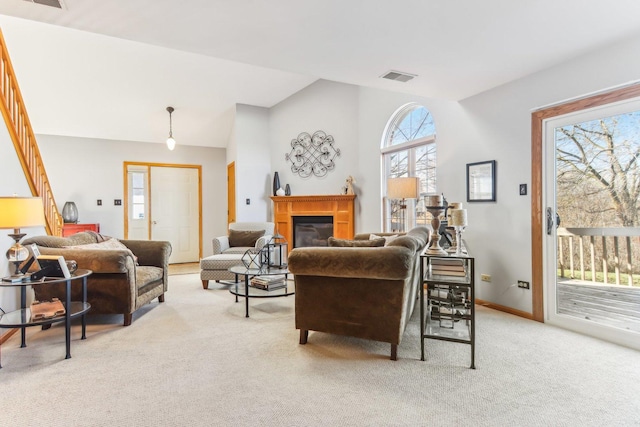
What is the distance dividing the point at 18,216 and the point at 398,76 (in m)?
3.10

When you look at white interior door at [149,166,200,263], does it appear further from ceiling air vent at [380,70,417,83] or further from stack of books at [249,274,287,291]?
ceiling air vent at [380,70,417,83]

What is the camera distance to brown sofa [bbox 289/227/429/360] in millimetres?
2215

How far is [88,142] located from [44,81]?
5.25 ft

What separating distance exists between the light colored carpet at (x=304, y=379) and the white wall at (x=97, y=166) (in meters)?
3.81

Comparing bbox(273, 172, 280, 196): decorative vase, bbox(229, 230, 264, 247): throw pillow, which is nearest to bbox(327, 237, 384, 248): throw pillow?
bbox(229, 230, 264, 247): throw pillow

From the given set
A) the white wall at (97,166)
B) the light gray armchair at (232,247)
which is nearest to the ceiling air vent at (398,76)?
the light gray armchair at (232,247)

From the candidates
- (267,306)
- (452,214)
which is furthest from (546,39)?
(267,306)


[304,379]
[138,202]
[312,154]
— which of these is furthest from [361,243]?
[138,202]

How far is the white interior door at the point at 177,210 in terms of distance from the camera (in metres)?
6.71

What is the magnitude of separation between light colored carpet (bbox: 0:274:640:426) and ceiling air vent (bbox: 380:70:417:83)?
2213mm

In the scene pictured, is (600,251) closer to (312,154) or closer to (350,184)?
(350,184)

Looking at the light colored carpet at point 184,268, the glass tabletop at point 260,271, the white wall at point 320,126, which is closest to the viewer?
the glass tabletop at point 260,271

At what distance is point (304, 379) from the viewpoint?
205 centimetres

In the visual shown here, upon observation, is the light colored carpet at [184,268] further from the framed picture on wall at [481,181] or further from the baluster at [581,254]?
the baluster at [581,254]
